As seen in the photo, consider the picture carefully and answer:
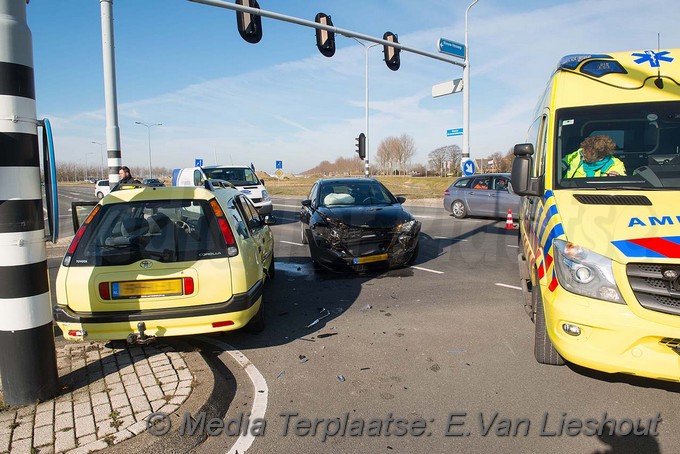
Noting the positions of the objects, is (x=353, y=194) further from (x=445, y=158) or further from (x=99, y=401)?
(x=445, y=158)

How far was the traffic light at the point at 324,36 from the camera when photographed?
1298 cm

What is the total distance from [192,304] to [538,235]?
332cm

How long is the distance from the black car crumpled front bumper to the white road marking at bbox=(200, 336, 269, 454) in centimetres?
304

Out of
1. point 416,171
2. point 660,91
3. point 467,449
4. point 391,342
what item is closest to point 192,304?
point 391,342

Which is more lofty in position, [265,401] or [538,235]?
[538,235]

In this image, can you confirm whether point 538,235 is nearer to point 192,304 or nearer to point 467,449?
point 467,449

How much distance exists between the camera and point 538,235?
4504 mm

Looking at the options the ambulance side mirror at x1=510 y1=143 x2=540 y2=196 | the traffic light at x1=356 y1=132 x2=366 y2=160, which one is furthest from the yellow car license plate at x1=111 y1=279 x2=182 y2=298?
the traffic light at x1=356 y1=132 x2=366 y2=160

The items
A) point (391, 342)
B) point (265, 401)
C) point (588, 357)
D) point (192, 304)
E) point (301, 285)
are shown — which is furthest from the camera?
point (301, 285)

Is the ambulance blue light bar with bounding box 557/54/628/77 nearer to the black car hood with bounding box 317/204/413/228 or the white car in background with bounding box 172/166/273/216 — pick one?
the black car hood with bounding box 317/204/413/228

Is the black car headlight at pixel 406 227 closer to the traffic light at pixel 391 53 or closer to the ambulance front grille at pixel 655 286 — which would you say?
the ambulance front grille at pixel 655 286

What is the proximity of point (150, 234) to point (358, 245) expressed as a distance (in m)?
3.68

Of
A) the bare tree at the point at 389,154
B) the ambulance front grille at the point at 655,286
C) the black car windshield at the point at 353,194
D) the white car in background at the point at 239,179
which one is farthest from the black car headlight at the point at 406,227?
the bare tree at the point at 389,154

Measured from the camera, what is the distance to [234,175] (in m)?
16.7
